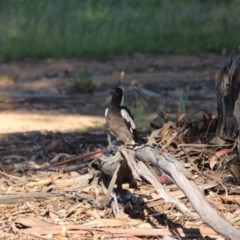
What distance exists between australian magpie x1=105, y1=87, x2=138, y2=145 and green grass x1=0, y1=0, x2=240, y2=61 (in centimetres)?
1178

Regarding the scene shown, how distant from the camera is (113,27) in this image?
20.9 m

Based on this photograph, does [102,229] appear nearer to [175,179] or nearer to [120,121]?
[175,179]

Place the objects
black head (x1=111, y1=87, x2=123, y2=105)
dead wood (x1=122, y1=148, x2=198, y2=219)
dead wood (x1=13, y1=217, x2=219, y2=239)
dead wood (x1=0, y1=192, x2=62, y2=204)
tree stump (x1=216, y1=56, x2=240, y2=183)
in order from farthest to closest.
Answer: black head (x1=111, y1=87, x2=123, y2=105), tree stump (x1=216, y1=56, x2=240, y2=183), dead wood (x1=0, y1=192, x2=62, y2=204), dead wood (x1=13, y1=217, x2=219, y2=239), dead wood (x1=122, y1=148, x2=198, y2=219)

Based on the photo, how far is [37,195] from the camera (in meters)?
5.83

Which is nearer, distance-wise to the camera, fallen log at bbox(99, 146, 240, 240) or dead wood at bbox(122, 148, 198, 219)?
fallen log at bbox(99, 146, 240, 240)

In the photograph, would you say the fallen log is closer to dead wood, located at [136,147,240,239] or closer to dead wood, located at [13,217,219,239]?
dead wood, located at [136,147,240,239]

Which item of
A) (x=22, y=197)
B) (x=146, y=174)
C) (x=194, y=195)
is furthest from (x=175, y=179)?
(x=22, y=197)

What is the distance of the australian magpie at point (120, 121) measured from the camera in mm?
6852

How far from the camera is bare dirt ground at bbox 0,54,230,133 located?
428 inches

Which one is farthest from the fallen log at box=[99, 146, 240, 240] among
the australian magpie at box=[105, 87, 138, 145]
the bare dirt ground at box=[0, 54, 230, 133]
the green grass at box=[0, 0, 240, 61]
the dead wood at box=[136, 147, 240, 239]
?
the green grass at box=[0, 0, 240, 61]

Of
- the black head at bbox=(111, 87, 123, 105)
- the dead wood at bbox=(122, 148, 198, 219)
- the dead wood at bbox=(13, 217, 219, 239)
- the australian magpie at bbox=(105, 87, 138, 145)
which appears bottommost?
the dead wood at bbox=(13, 217, 219, 239)

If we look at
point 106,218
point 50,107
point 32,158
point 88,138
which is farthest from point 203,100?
point 106,218

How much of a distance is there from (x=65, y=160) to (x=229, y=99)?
160cm

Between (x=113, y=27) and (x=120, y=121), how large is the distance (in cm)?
1412
